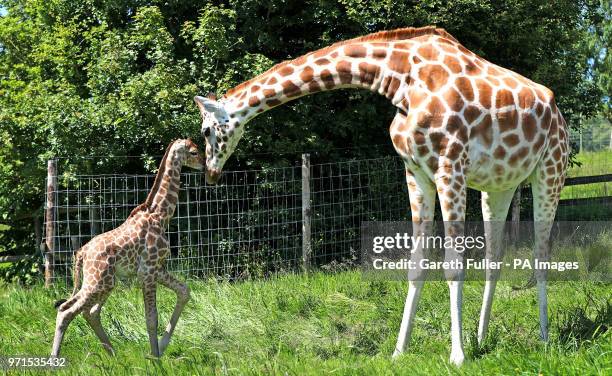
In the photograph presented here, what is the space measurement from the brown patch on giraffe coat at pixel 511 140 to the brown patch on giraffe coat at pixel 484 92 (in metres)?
0.31

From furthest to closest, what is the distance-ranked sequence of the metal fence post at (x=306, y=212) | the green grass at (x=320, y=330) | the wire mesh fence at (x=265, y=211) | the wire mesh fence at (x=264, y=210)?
1. the wire mesh fence at (x=264, y=210)
2. the wire mesh fence at (x=265, y=211)
3. the metal fence post at (x=306, y=212)
4. the green grass at (x=320, y=330)

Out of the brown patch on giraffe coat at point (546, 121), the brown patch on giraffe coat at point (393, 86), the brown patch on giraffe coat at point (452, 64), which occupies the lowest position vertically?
the brown patch on giraffe coat at point (546, 121)

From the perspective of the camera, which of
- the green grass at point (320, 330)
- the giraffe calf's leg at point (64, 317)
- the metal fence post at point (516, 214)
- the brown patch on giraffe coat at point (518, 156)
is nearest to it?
the green grass at point (320, 330)

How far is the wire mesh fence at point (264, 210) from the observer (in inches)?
414

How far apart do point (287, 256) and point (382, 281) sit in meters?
2.90

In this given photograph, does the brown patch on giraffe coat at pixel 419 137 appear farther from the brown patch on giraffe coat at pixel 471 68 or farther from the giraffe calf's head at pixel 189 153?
the giraffe calf's head at pixel 189 153

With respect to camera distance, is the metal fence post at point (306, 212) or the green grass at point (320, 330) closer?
the green grass at point (320, 330)

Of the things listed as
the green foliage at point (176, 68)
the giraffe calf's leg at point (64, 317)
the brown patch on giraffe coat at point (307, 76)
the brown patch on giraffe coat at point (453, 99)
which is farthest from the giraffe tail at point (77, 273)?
the green foliage at point (176, 68)

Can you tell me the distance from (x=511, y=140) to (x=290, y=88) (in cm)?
190

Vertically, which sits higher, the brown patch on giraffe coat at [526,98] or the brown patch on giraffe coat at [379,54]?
the brown patch on giraffe coat at [379,54]

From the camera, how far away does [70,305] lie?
5504 millimetres

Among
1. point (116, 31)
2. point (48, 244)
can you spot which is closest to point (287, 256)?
point (48, 244)

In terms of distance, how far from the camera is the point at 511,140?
5.77 m

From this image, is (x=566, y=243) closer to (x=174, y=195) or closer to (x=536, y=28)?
(x=536, y=28)
